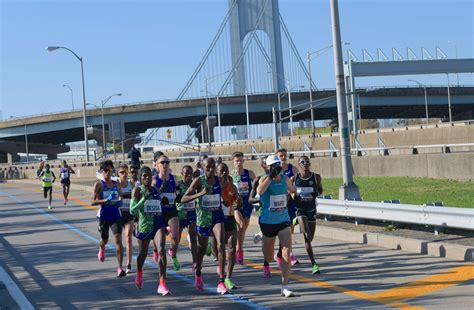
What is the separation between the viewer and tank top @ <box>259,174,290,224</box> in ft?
32.3

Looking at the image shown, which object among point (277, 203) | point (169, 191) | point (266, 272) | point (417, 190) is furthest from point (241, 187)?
point (417, 190)

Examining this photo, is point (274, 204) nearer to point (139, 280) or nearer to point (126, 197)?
point (139, 280)

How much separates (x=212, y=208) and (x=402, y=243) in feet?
15.1

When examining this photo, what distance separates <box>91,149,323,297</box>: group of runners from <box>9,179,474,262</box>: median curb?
2121mm

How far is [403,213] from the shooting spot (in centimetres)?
1442

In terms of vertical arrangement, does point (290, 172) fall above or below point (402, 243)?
above

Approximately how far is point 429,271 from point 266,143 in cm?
6955

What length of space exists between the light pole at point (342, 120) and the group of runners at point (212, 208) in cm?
619

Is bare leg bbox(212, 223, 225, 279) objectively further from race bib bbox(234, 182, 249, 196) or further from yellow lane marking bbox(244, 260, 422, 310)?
race bib bbox(234, 182, 249, 196)

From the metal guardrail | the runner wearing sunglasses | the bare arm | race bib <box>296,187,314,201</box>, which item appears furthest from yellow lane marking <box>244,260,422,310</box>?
the metal guardrail

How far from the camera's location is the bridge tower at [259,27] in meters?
96.3

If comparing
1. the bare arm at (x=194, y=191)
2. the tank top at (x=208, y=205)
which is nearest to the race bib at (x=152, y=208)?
the bare arm at (x=194, y=191)

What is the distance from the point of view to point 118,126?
1636 inches

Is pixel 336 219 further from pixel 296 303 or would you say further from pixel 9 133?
pixel 9 133
